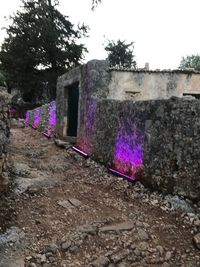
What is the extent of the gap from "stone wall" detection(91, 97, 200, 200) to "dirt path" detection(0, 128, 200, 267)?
0.32 m

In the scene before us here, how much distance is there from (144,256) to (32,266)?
1.35 metres

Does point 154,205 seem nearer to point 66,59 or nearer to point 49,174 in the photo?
point 49,174

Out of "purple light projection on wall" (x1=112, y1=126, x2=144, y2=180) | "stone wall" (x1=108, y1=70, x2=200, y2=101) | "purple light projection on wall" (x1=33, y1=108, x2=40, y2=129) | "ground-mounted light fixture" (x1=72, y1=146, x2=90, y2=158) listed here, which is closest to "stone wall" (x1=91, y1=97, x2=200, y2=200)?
"purple light projection on wall" (x1=112, y1=126, x2=144, y2=180)

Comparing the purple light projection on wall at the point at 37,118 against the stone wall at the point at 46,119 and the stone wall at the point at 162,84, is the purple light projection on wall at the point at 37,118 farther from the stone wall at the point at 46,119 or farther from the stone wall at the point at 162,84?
the stone wall at the point at 162,84

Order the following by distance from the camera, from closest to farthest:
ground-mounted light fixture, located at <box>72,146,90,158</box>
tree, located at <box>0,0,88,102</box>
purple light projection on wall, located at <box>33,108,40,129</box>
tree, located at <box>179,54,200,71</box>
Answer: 1. ground-mounted light fixture, located at <box>72,146,90,158</box>
2. purple light projection on wall, located at <box>33,108,40,129</box>
3. tree, located at <box>0,0,88,102</box>
4. tree, located at <box>179,54,200,71</box>

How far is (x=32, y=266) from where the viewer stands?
3805 millimetres

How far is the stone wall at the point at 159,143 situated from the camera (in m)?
5.45

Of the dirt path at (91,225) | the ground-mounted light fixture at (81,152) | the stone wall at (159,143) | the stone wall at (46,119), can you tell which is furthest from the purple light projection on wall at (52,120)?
the dirt path at (91,225)

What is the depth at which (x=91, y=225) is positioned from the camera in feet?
16.0

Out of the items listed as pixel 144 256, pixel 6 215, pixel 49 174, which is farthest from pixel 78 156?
pixel 144 256

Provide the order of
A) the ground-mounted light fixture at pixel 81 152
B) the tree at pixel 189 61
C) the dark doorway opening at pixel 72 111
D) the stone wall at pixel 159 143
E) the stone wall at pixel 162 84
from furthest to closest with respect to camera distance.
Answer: the tree at pixel 189 61 → the stone wall at pixel 162 84 → the dark doorway opening at pixel 72 111 → the ground-mounted light fixture at pixel 81 152 → the stone wall at pixel 159 143

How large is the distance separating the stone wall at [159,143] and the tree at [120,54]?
2478cm

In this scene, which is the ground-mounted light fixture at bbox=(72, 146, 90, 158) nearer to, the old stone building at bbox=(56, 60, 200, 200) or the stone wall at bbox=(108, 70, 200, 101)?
the old stone building at bbox=(56, 60, 200, 200)

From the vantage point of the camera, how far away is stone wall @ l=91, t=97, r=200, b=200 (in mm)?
5445
